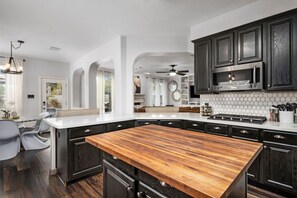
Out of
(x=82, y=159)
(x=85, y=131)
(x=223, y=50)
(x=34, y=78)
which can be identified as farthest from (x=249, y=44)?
(x=34, y=78)

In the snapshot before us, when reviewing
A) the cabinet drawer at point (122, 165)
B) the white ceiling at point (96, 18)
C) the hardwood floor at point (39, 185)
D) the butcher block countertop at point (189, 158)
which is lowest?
the hardwood floor at point (39, 185)

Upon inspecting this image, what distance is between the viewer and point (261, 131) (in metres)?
2.19

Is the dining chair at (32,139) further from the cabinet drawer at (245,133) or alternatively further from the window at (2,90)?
the cabinet drawer at (245,133)

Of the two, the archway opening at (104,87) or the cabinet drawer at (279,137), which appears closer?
the cabinet drawer at (279,137)

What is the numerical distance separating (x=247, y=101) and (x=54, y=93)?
250 inches

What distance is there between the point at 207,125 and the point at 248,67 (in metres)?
1.12

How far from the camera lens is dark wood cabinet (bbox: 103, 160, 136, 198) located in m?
1.13

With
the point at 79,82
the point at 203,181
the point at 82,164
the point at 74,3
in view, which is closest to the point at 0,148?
the point at 82,164

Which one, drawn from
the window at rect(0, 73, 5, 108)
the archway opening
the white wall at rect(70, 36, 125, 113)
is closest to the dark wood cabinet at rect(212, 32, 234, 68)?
the white wall at rect(70, 36, 125, 113)

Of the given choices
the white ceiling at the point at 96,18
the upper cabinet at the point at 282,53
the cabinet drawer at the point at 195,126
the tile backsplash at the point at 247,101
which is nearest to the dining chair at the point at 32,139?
the white ceiling at the point at 96,18

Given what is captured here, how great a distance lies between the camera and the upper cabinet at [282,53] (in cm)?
218

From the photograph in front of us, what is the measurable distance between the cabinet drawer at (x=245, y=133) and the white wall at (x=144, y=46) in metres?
2.16

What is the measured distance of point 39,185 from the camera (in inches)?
92.0

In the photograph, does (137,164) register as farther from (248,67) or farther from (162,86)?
(162,86)
